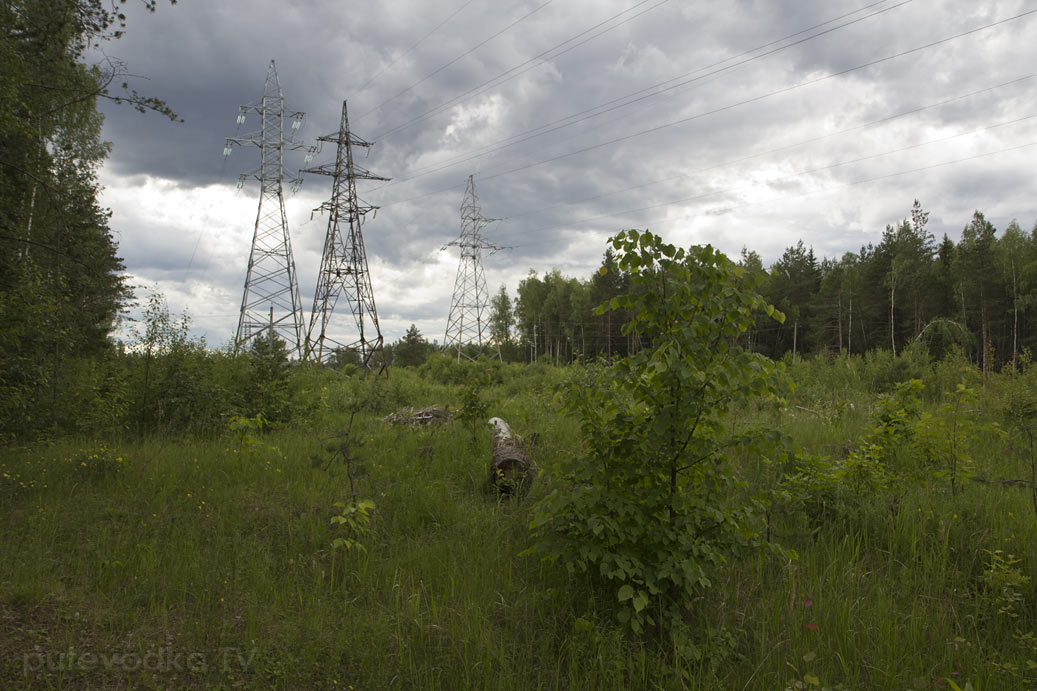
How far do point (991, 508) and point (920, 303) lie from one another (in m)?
40.9

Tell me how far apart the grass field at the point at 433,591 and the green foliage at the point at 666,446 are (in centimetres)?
40

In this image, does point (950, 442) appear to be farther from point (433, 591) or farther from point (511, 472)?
point (433, 591)

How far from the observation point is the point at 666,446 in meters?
3.25

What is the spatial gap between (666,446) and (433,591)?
2107 millimetres

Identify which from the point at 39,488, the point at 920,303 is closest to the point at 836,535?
the point at 39,488

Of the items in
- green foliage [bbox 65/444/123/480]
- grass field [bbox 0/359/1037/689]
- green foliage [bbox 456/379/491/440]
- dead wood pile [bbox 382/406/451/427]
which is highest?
green foliage [bbox 456/379/491/440]

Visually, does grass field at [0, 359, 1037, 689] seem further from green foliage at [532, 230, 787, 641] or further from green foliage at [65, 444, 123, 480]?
green foliage at [532, 230, 787, 641]

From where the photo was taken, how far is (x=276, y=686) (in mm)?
2969

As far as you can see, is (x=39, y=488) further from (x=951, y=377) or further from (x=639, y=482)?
(x=951, y=377)

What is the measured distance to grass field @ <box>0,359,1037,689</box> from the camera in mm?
3102

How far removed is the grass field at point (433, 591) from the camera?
310 centimetres

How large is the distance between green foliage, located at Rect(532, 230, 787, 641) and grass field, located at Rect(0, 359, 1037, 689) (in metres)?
0.40

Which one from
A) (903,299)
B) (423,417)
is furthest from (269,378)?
(903,299)

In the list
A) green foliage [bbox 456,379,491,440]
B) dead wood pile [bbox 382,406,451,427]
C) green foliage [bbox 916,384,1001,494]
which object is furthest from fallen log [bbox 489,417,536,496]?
green foliage [bbox 916,384,1001,494]
